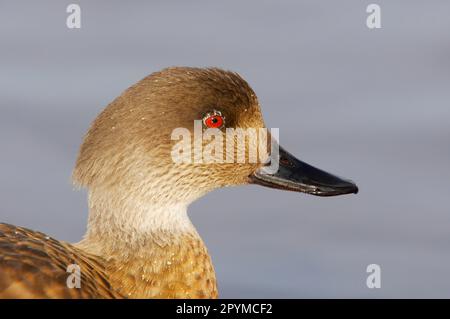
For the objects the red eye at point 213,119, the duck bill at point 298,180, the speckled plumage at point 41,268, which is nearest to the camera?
the speckled plumage at point 41,268

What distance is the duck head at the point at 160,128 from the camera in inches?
193

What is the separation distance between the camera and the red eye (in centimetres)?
503

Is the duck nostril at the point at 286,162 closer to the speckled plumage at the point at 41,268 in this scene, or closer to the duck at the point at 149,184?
the duck at the point at 149,184

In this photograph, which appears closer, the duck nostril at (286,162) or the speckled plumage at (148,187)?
the speckled plumage at (148,187)

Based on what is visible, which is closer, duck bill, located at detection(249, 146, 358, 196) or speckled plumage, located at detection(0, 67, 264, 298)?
speckled plumage, located at detection(0, 67, 264, 298)

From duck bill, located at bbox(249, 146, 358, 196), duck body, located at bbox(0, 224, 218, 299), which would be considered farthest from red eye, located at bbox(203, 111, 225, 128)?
duck body, located at bbox(0, 224, 218, 299)

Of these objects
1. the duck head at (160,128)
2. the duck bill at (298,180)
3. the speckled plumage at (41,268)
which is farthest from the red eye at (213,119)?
the speckled plumage at (41,268)

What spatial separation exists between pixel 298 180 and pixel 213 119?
0.58 metres

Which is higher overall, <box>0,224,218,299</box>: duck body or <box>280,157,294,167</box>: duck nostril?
<box>280,157,294,167</box>: duck nostril

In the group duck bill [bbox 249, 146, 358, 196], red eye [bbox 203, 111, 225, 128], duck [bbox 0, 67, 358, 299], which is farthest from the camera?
duck bill [bbox 249, 146, 358, 196]

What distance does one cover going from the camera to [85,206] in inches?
283

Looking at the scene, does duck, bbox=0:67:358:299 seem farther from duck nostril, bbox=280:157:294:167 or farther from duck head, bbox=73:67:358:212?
duck nostril, bbox=280:157:294:167
